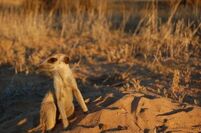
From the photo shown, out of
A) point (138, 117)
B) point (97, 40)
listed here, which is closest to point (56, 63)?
point (138, 117)

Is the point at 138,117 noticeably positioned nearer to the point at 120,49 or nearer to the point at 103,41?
the point at 120,49

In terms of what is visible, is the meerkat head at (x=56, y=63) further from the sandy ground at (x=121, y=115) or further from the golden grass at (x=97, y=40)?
the golden grass at (x=97, y=40)

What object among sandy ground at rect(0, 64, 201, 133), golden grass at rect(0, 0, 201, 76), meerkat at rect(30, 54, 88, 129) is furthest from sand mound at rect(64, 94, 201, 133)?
golden grass at rect(0, 0, 201, 76)

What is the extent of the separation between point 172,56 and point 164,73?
0.86 metres

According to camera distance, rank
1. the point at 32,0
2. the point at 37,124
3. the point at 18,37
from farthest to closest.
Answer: the point at 32,0 < the point at 18,37 < the point at 37,124

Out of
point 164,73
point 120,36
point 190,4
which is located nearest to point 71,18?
point 120,36

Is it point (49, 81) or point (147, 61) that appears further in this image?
point (147, 61)

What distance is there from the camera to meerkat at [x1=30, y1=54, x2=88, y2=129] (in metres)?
6.07

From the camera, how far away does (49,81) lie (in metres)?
9.34

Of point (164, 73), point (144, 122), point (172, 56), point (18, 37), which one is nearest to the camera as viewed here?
point (144, 122)

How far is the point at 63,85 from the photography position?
6238mm

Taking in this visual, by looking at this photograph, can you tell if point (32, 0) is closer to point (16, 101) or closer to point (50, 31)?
point (50, 31)

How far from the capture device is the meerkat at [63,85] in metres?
6.07

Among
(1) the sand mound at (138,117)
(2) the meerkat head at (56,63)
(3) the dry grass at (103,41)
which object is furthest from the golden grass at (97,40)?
(2) the meerkat head at (56,63)
